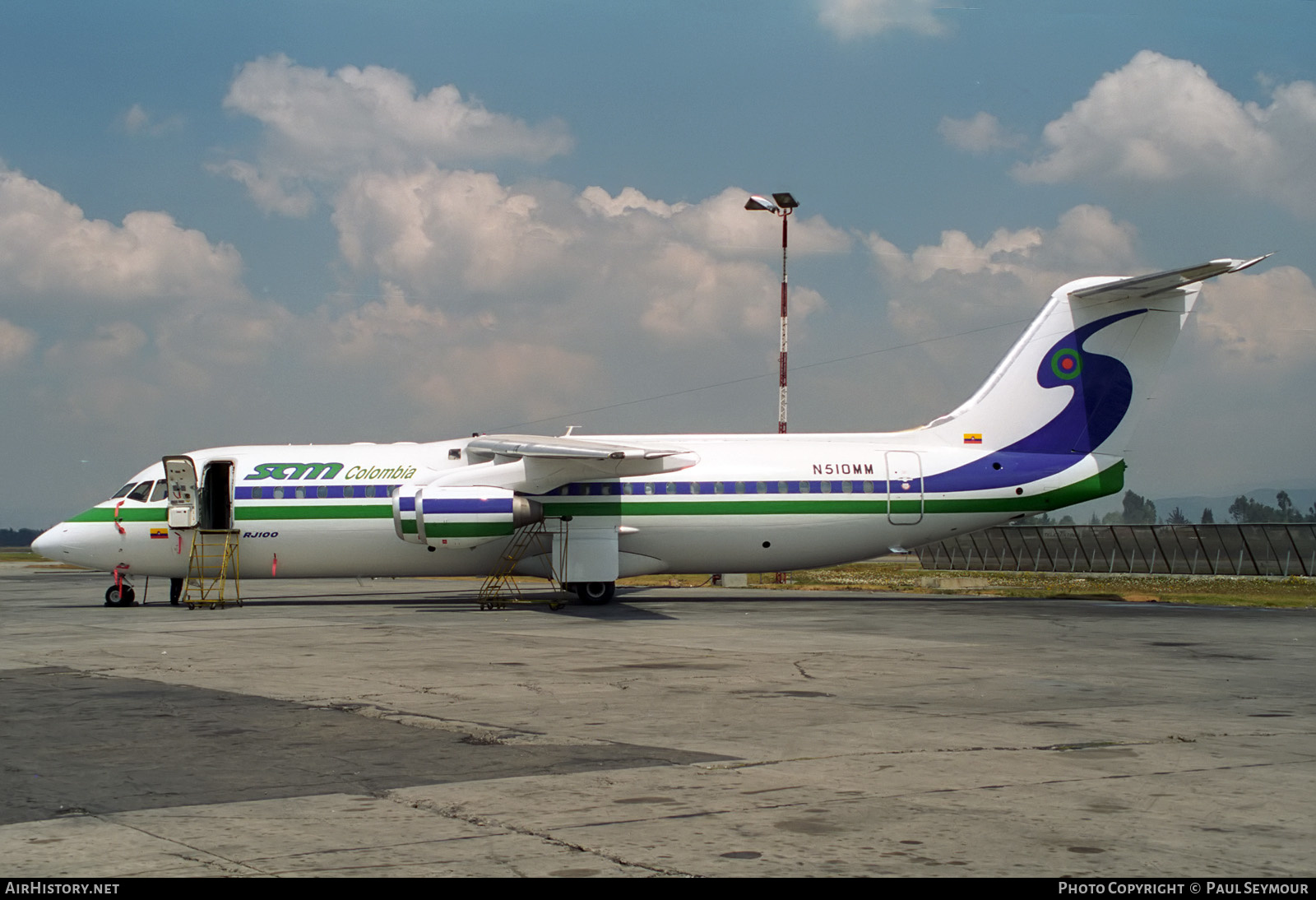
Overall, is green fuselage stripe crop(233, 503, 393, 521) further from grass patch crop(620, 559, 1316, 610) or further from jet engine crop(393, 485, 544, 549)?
grass patch crop(620, 559, 1316, 610)

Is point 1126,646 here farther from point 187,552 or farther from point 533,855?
point 187,552

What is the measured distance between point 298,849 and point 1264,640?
1635cm

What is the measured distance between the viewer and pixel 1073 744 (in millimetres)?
9203

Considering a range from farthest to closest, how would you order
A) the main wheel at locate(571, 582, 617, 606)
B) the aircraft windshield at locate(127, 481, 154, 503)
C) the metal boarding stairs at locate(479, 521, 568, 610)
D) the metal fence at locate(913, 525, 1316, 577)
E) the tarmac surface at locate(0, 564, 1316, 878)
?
the metal fence at locate(913, 525, 1316, 577)
the aircraft windshield at locate(127, 481, 154, 503)
the main wheel at locate(571, 582, 617, 606)
the metal boarding stairs at locate(479, 521, 568, 610)
the tarmac surface at locate(0, 564, 1316, 878)

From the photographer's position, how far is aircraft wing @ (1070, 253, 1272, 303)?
82.5 ft

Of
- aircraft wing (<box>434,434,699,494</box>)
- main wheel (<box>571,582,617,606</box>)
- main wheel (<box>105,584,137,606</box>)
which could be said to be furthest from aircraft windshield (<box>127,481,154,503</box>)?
main wheel (<box>571,582,617,606</box>)

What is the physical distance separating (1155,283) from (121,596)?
24.4 metres

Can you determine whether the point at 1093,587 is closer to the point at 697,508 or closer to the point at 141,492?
the point at 697,508

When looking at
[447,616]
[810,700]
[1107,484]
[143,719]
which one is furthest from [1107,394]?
[143,719]

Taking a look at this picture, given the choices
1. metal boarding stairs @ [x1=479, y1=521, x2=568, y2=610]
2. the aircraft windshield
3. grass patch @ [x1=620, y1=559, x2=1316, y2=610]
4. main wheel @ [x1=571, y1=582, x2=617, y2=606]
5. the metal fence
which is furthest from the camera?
the metal fence

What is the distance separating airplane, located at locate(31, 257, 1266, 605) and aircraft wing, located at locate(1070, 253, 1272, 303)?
76mm

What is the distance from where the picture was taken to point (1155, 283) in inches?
1057

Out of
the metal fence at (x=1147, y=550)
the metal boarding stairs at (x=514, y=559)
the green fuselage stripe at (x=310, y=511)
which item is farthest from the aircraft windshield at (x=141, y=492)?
the metal fence at (x=1147, y=550)

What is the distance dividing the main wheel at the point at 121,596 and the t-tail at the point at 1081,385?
1880 centimetres
